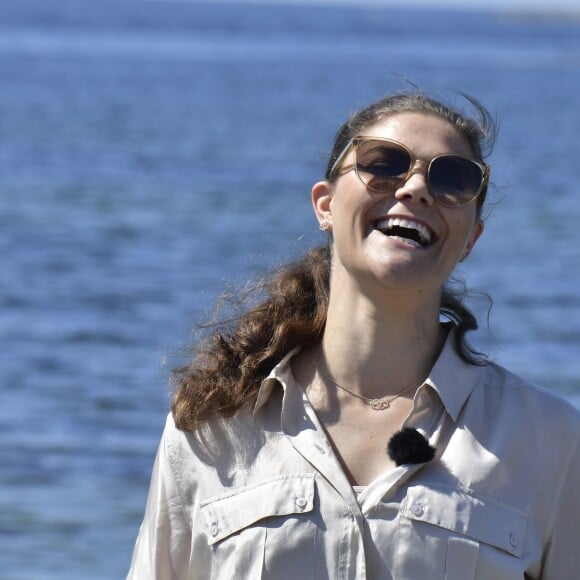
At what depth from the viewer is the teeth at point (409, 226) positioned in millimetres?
2920

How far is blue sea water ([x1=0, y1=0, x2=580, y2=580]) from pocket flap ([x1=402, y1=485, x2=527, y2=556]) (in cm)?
87

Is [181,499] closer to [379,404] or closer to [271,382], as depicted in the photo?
[271,382]

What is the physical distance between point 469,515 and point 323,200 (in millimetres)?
780

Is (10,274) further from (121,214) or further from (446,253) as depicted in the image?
(446,253)

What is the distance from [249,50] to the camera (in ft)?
196

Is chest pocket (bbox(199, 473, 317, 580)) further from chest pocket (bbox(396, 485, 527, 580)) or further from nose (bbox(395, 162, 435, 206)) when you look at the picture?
nose (bbox(395, 162, 435, 206))

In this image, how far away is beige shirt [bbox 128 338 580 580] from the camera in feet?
9.20

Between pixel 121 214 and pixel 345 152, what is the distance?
559 inches

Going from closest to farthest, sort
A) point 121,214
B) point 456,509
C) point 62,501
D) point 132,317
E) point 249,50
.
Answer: point 456,509 < point 62,501 < point 132,317 < point 121,214 < point 249,50

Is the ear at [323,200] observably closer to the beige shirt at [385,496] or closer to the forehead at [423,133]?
the forehead at [423,133]

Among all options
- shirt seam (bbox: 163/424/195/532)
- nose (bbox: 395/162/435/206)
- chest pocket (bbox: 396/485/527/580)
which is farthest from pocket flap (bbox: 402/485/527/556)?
nose (bbox: 395/162/435/206)

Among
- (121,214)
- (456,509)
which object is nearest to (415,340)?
(456,509)

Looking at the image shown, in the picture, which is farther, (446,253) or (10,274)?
(10,274)

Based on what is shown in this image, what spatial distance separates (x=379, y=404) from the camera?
3.00 metres
